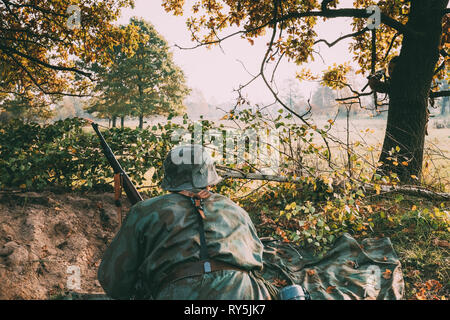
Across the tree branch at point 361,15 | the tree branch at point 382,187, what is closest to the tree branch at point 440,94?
the tree branch at point 361,15

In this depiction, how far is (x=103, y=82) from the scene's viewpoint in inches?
998

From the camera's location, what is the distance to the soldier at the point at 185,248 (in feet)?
6.30

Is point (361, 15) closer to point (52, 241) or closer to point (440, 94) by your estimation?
point (440, 94)

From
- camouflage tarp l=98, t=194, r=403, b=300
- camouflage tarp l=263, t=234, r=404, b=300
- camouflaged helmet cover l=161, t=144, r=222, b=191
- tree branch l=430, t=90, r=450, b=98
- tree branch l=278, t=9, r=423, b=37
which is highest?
tree branch l=278, t=9, r=423, b=37

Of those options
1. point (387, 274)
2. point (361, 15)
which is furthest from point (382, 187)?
point (361, 15)

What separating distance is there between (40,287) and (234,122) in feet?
13.9

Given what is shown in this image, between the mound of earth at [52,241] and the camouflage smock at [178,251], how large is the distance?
1668mm

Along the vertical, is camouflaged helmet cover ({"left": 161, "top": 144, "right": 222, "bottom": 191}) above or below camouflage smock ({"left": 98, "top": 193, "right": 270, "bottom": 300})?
above

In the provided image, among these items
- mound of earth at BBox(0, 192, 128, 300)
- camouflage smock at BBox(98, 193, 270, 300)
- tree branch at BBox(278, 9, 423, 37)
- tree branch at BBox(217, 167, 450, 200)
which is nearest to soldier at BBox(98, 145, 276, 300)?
camouflage smock at BBox(98, 193, 270, 300)

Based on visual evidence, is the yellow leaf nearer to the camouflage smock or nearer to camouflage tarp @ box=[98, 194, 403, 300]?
camouflage tarp @ box=[98, 194, 403, 300]

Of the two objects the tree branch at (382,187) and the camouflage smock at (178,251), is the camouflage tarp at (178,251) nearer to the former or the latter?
the camouflage smock at (178,251)

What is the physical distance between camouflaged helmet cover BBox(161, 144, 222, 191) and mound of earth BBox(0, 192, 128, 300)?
210 centimetres

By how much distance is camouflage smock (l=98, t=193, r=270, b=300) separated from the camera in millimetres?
1909
